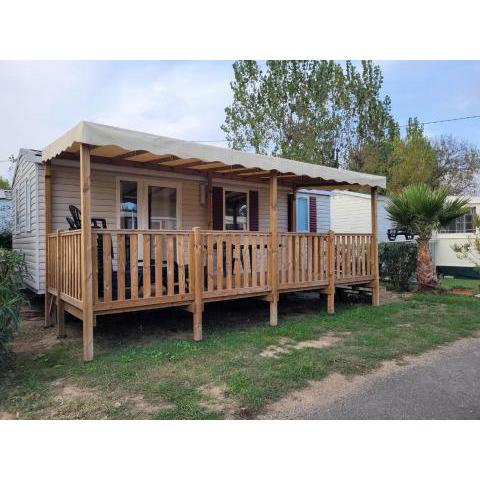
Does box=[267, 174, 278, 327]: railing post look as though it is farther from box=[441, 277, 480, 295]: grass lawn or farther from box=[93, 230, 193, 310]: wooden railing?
box=[441, 277, 480, 295]: grass lawn

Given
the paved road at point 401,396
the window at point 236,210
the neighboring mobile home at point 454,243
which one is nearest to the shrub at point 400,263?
the neighboring mobile home at point 454,243

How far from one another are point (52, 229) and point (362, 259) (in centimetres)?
577

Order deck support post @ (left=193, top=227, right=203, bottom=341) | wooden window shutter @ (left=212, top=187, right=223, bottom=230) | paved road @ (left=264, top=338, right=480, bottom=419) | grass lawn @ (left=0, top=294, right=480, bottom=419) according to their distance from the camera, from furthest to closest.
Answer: wooden window shutter @ (left=212, top=187, right=223, bottom=230)
deck support post @ (left=193, top=227, right=203, bottom=341)
grass lawn @ (left=0, top=294, right=480, bottom=419)
paved road @ (left=264, top=338, right=480, bottom=419)

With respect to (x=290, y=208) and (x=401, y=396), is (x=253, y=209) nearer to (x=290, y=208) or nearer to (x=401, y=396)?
(x=290, y=208)

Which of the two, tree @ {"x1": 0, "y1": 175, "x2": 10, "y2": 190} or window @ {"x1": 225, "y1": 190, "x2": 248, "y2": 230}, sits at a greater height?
tree @ {"x1": 0, "y1": 175, "x2": 10, "y2": 190}

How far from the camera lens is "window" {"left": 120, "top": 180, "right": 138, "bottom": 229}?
7551mm

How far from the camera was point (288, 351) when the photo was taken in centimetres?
525

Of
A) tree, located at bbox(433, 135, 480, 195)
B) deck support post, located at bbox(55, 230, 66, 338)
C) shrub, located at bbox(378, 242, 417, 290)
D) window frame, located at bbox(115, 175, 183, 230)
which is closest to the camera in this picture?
deck support post, located at bbox(55, 230, 66, 338)

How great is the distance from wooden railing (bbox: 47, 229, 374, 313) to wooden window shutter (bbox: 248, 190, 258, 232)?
6.87 ft

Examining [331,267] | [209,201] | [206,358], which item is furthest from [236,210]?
[206,358]

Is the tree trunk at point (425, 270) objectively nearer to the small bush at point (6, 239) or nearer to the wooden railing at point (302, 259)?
the wooden railing at point (302, 259)

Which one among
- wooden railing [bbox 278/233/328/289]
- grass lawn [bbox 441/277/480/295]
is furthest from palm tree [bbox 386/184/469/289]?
wooden railing [bbox 278/233/328/289]

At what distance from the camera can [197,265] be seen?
570 cm
